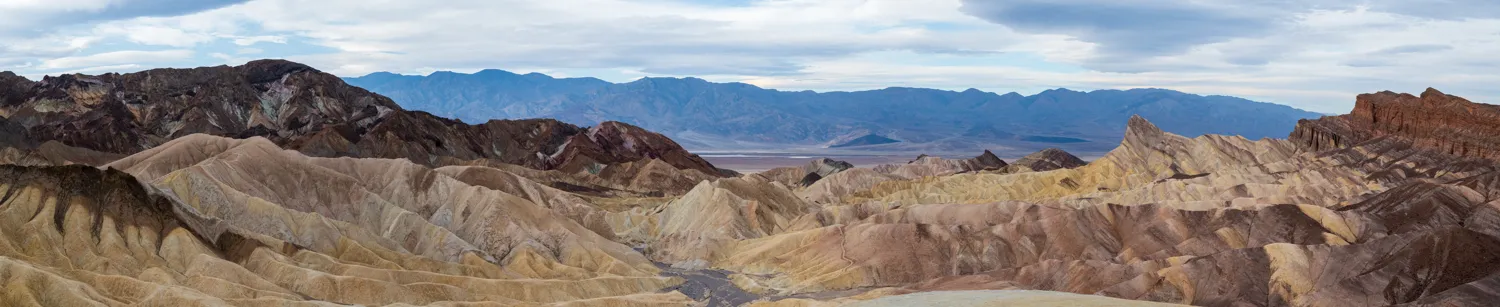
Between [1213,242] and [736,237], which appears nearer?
[1213,242]

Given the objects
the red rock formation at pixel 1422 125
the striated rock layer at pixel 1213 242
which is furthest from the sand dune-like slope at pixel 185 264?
the red rock formation at pixel 1422 125

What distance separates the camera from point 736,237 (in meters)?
146

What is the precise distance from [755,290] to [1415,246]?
5544cm

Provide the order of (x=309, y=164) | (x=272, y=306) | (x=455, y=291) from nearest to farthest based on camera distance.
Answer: (x=272, y=306), (x=455, y=291), (x=309, y=164)

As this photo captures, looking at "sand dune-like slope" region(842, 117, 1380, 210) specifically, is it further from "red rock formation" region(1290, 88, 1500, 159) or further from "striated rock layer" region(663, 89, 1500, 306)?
"red rock formation" region(1290, 88, 1500, 159)

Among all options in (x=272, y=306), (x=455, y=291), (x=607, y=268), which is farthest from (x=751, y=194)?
(x=272, y=306)

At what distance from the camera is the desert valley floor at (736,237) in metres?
96.8

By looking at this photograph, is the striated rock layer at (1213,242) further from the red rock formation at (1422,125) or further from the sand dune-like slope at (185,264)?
the sand dune-like slope at (185,264)

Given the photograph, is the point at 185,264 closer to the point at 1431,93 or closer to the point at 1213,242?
the point at 1213,242

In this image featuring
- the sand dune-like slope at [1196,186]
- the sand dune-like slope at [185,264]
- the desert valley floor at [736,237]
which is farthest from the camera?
the sand dune-like slope at [1196,186]

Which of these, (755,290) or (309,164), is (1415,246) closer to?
(755,290)

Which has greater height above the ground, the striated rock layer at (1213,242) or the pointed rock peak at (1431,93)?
the pointed rock peak at (1431,93)

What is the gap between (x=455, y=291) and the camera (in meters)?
106

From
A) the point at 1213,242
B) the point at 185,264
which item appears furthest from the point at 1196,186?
the point at 185,264
